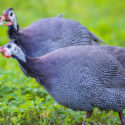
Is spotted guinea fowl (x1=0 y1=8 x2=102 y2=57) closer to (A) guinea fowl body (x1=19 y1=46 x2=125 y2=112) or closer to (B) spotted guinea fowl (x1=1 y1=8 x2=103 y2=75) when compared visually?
(B) spotted guinea fowl (x1=1 y1=8 x2=103 y2=75)

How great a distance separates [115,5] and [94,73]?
747 cm

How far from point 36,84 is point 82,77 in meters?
1.35

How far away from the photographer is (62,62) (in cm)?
427

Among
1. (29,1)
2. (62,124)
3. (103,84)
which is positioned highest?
(29,1)

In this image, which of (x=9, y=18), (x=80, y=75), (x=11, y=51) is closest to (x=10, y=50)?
(x=11, y=51)

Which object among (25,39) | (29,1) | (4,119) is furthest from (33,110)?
(29,1)

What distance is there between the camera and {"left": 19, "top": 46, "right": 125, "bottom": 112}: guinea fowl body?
4.22m

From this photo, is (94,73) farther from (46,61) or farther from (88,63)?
(46,61)

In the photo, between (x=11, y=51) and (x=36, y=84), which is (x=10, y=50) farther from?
(x=36, y=84)

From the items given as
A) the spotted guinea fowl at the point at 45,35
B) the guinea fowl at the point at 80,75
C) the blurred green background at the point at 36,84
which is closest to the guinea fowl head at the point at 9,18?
the spotted guinea fowl at the point at 45,35

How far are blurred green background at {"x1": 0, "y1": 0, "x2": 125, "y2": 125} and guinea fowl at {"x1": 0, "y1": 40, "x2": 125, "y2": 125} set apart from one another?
23 cm

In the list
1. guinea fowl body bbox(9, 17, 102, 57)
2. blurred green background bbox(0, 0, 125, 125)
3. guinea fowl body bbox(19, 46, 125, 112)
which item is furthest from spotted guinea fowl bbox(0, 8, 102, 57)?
guinea fowl body bbox(19, 46, 125, 112)

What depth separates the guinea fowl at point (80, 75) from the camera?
166 inches

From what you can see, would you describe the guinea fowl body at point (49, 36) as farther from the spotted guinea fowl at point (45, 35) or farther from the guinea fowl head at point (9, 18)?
the guinea fowl head at point (9, 18)
